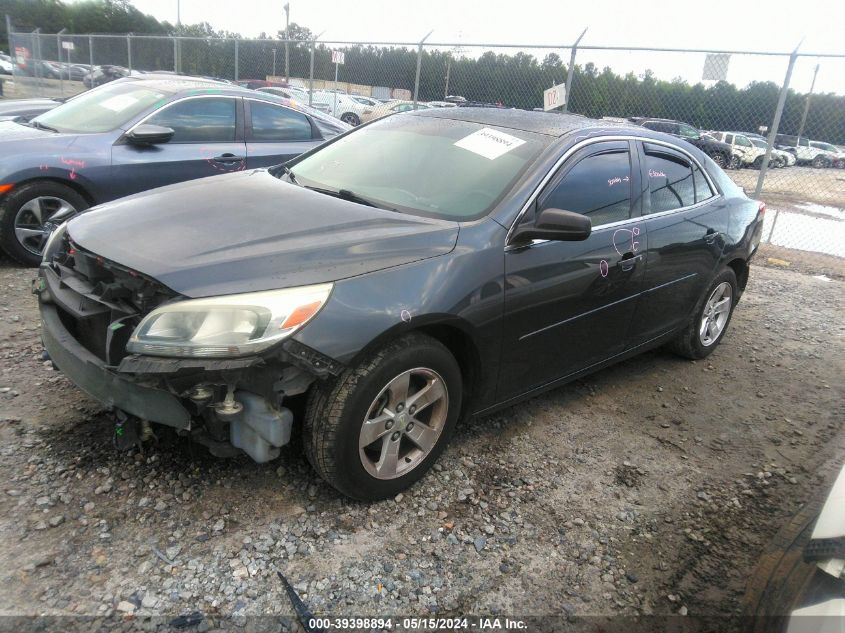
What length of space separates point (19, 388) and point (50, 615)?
5.62 ft

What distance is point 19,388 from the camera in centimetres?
338

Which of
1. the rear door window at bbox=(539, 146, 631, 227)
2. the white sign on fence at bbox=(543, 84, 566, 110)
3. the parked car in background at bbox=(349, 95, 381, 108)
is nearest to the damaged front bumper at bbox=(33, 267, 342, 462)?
the rear door window at bbox=(539, 146, 631, 227)

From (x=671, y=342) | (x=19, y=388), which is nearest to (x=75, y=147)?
(x=19, y=388)

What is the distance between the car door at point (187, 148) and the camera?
5504mm

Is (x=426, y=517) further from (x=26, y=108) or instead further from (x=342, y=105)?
(x=342, y=105)

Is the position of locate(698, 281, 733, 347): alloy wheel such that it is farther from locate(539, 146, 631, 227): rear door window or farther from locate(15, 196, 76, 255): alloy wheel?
locate(15, 196, 76, 255): alloy wheel

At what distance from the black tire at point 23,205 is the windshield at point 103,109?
0.63 meters

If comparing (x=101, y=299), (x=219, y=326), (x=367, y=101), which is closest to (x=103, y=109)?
(x=101, y=299)

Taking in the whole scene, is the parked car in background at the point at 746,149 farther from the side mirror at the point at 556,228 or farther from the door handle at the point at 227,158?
the side mirror at the point at 556,228

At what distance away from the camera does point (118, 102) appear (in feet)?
19.4

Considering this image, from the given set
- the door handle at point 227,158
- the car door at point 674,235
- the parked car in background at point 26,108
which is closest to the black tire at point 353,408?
the car door at point 674,235

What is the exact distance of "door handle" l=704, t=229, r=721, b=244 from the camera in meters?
4.25

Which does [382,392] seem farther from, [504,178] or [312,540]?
[504,178]

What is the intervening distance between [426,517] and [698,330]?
9.30ft
